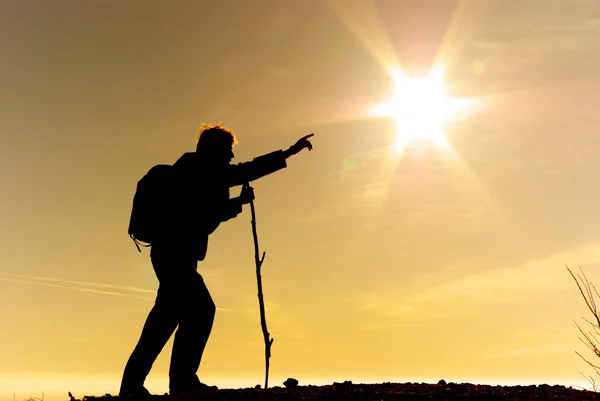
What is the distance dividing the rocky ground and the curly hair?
9.99 feet

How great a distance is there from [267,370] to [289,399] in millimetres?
1472

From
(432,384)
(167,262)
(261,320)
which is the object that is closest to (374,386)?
(432,384)

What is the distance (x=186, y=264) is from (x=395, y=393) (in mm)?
2872

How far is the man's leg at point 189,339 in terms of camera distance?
8.62 m

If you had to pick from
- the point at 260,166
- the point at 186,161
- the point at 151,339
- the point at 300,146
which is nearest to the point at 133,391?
the point at 151,339

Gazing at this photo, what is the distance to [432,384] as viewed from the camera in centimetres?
935

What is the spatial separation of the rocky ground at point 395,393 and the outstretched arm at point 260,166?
2.61 m

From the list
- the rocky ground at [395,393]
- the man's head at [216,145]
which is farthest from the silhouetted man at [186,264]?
the rocky ground at [395,393]

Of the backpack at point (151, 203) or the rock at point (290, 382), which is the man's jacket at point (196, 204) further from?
the rock at point (290, 382)

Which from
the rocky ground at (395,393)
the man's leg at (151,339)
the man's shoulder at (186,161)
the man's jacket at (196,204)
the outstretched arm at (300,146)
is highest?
the outstretched arm at (300,146)

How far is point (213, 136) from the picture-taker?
9109 millimetres

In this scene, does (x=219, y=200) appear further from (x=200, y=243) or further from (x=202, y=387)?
(x=202, y=387)

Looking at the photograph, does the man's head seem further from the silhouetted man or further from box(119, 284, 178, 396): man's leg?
box(119, 284, 178, 396): man's leg

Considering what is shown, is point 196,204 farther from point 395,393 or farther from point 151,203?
point 395,393
